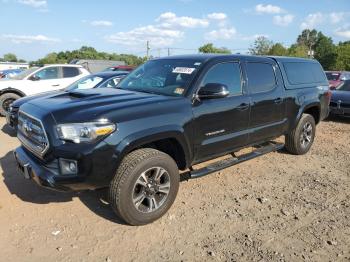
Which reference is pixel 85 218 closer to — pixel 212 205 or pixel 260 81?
pixel 212 205

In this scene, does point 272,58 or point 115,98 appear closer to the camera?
point 115,98

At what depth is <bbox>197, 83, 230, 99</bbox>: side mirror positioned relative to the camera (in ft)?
14.2

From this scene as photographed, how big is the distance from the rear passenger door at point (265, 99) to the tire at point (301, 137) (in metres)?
0.65

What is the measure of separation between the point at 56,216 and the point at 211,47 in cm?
4879

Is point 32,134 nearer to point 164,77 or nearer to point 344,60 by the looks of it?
point 164,77

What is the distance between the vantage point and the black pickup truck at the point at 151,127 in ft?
11.8

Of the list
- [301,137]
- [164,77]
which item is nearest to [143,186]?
[164,77]

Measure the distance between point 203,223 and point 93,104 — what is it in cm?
183

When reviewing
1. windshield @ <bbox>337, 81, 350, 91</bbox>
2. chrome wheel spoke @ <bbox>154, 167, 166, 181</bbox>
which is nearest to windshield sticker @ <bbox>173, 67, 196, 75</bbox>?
chrome wheel spoke @ <bbox>154, 167, 166, 181</bbox>

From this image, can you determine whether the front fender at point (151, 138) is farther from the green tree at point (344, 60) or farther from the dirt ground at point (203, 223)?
the green tree at point (344, 60)

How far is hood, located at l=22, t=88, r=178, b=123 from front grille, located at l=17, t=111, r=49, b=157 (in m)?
0.18

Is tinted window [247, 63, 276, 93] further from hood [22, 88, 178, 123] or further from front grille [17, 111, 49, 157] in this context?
front grille [17, 111, 49, 157]

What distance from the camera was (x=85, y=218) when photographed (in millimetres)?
4207

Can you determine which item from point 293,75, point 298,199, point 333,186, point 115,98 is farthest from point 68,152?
point 293,75
